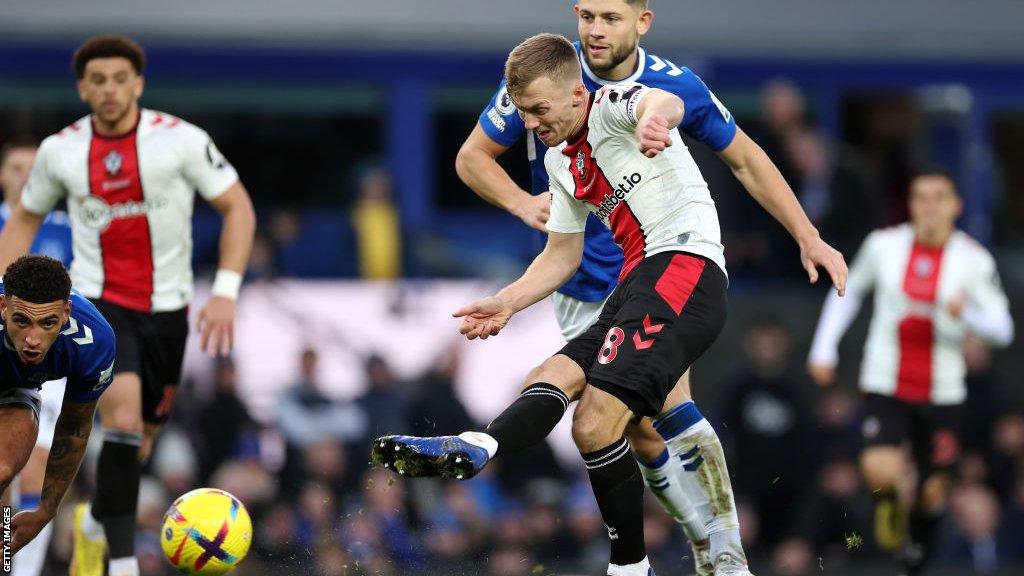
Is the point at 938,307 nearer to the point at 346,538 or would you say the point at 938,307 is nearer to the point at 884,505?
the point at 884,505

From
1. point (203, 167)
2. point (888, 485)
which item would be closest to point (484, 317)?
point (203, 167)

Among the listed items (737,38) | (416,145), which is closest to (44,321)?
(416,145)

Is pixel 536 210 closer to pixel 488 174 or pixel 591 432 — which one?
pixel 488 174

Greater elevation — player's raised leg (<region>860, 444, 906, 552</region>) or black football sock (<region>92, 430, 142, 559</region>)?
black football sock (<region>92, 430, 142, 559</region>)

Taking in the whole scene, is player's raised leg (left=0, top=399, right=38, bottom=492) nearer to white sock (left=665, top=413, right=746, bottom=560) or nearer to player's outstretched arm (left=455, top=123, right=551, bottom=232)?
player's outstretched arm (left=455, top=123, right=551, bottom=232)

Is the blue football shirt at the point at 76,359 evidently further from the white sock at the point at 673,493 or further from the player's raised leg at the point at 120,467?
the white sock at the point at 673,493

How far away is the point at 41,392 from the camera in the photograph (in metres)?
9.98

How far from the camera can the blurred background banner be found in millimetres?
13586

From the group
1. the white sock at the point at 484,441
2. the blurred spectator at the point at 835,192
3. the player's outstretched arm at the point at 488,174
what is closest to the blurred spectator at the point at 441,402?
the blurred spectator at the point at 835,192

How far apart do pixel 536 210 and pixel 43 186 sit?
2930 millimetres

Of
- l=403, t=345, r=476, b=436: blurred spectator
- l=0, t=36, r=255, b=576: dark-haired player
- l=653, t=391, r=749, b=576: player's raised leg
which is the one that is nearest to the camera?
l=653, t=391, r=749, b=576: player's raised leg

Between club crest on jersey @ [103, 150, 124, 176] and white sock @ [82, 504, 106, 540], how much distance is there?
6.31 feet

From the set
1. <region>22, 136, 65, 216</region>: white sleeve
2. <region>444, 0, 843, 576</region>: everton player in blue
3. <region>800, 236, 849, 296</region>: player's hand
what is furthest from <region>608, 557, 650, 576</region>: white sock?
Result: <region>22, 136, 65, 216</region>: white sleeve

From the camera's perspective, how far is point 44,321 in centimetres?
756
